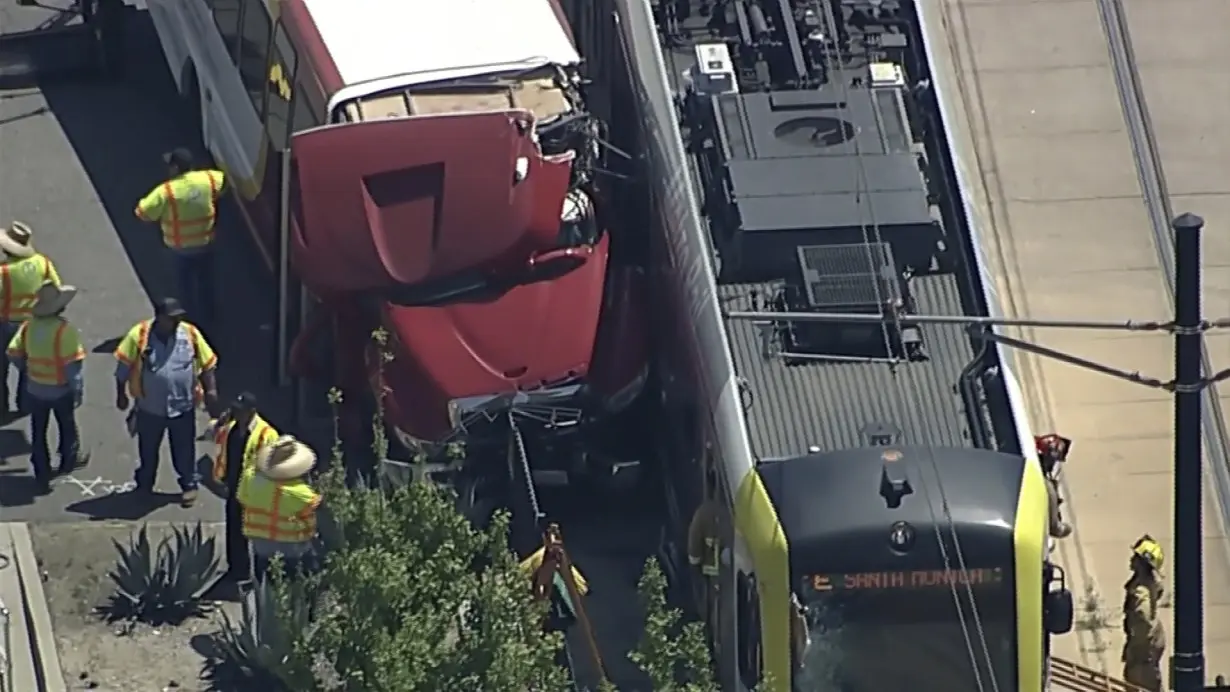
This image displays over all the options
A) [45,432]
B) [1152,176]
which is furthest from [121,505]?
[1152,176]

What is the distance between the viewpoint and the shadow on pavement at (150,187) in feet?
65.5

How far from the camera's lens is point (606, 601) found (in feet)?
59.5

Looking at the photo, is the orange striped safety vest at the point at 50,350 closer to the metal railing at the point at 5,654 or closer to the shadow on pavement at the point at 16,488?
the shadow on pavement at the point at 16,488

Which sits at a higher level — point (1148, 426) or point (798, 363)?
point (798, 363)

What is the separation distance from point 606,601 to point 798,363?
8.02ft

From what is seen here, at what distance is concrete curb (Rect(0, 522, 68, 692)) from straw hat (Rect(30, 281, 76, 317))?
1.26 m

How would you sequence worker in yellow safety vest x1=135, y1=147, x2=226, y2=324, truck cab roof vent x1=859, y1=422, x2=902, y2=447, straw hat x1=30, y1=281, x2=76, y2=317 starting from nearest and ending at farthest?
truck cab roof vent x1=859, y1=422, x2=902, y2=447 → straw hat x1=30, y1=281, x2=76, y2=317 → worker in yellow safety vest x1=135, y1=147, x2=226, y2=324

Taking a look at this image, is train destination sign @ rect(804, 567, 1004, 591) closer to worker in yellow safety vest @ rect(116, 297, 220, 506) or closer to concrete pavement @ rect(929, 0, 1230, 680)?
concrete pavement @ rect(929, 0, 1230, 680)

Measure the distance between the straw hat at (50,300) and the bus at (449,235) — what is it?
56.7 inches

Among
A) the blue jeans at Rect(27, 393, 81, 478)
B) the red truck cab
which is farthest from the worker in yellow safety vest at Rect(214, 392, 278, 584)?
the blue jeans at Rect(27, 393, 81, 478)

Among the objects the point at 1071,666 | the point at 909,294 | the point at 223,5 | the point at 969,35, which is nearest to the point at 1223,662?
the point at 1071,666

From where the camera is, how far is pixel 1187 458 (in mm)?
13430

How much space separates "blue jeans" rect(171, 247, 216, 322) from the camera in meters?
19.9

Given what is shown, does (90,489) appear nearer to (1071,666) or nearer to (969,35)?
(1071,666)
